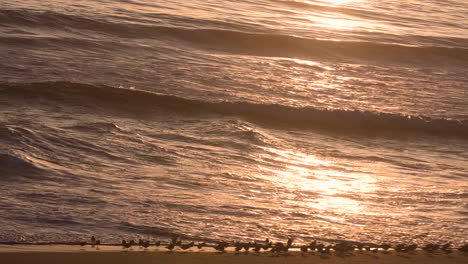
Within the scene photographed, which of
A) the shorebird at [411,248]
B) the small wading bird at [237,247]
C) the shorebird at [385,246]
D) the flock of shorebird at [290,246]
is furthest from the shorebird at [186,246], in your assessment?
the shorebird at [411,248]

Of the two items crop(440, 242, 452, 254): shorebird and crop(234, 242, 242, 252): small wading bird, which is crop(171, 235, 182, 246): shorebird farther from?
crop(440, 242, 452, 254): shorebird

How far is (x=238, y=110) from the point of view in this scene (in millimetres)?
11047

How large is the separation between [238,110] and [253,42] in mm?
5630

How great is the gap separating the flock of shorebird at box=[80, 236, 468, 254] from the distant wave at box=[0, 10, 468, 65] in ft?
31.2

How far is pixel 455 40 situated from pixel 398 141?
9524 millimetres

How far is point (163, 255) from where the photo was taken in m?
5.19

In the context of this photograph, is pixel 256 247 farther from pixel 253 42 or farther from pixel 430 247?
pixel 253 42

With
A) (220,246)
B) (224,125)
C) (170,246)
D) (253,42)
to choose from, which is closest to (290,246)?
(220,246)

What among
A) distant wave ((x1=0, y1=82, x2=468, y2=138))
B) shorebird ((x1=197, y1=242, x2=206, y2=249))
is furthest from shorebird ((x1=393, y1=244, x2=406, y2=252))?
distant wave ((x1=0, y1=82, x2=468, y2=138))

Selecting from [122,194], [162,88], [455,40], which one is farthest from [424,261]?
[455,40]

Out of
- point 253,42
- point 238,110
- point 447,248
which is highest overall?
point 447,248

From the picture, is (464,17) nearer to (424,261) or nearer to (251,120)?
(251,120)

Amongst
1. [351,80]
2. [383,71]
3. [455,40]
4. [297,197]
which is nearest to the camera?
[297,197]

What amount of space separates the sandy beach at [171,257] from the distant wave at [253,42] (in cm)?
966
